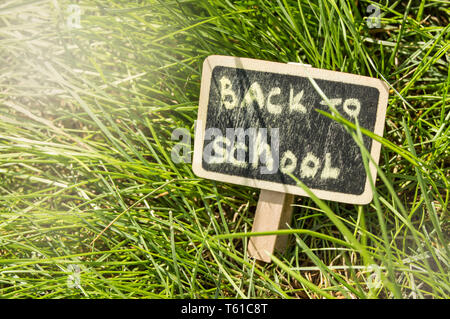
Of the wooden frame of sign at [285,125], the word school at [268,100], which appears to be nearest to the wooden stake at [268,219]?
the wooden frame of sign at [285,125]

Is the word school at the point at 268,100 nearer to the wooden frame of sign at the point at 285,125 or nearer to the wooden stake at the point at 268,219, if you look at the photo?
the wooden frame of sign at the point at 285,125

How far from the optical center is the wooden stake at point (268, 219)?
0.62 meters

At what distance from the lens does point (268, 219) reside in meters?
0.63

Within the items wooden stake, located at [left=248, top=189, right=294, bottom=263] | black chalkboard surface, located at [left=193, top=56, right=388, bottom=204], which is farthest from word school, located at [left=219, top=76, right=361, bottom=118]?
wooden stake, located at [left=248, top=189, right=294, bottom=263]

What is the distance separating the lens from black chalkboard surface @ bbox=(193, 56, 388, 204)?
23.3 inches

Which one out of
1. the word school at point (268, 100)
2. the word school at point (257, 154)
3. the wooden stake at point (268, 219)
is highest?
the word school at point (268, 100)

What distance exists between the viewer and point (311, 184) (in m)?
0.61

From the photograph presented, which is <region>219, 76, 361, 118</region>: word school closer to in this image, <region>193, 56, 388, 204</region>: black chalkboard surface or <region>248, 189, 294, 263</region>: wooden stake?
<region>193, 56, 388, 204</region>: black chalkboard surface

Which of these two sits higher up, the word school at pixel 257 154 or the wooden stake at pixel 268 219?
the word school at pixel 257 154

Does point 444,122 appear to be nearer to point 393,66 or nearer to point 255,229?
point 393,66

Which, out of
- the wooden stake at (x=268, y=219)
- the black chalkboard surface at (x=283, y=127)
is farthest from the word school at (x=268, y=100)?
the wooden stake at (x=268, y=219)

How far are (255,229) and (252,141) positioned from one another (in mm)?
153
